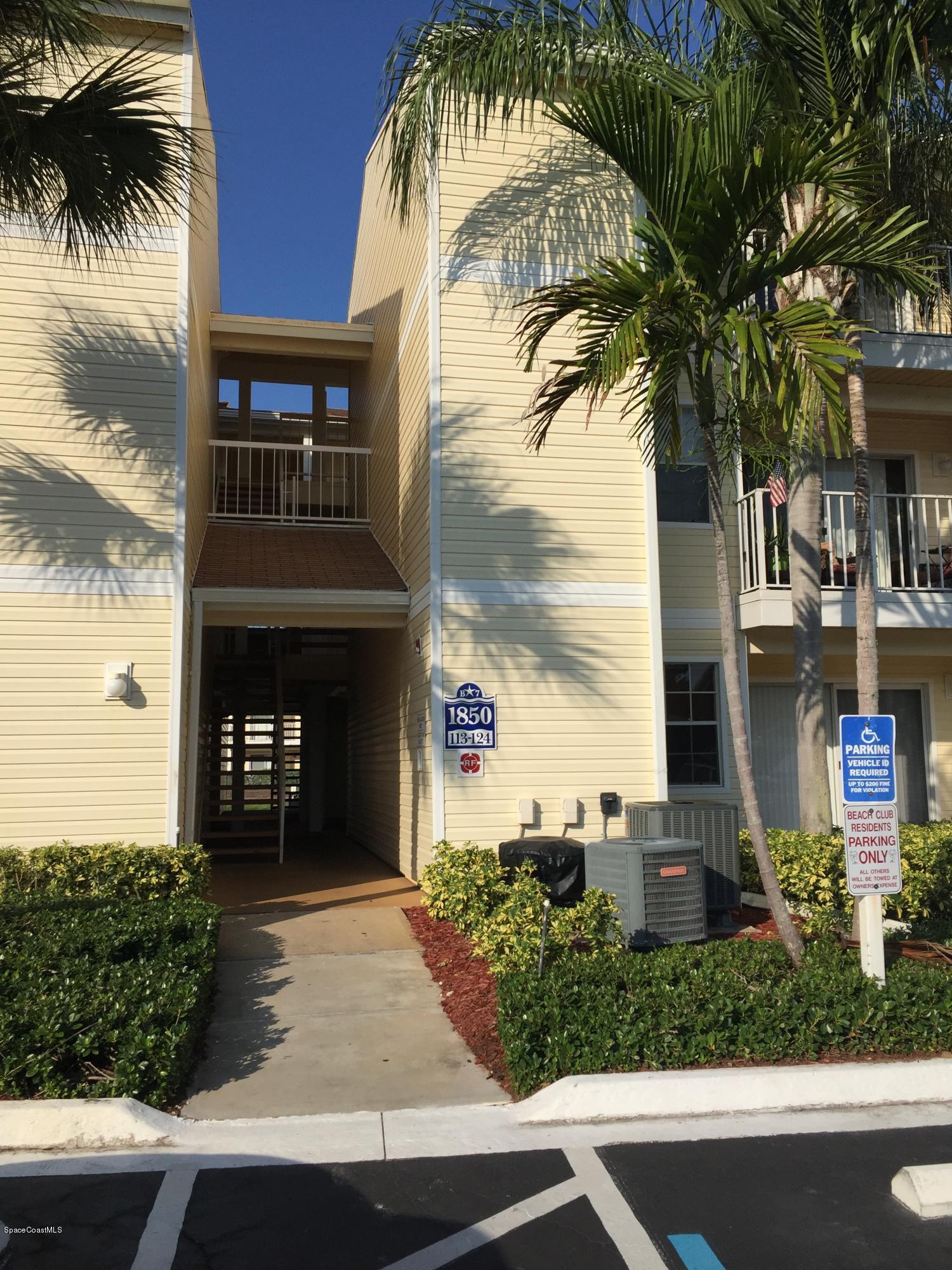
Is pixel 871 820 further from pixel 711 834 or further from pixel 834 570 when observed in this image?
pixel 834 570

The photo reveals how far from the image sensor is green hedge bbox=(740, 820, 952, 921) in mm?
8430

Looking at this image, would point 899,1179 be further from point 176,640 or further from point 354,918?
point 176,640

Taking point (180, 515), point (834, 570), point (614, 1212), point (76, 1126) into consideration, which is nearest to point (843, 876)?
point (834, 570)

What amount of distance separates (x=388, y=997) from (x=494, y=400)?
5.93 m

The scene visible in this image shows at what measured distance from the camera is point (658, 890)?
736cm

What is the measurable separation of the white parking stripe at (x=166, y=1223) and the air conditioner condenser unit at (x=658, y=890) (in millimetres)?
3829

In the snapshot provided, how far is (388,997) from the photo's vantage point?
700 centimetres

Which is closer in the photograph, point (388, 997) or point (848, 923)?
point (388, 997)

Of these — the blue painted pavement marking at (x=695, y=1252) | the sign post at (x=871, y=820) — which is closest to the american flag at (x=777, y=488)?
the sign post at (x=871, y=820)

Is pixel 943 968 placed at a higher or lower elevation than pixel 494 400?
lower

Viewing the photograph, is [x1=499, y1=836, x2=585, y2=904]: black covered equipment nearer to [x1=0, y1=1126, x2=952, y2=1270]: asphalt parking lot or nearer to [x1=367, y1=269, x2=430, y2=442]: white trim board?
[x1=0, y1=1126, x2=952, y2=1270]: asphalt parking lot

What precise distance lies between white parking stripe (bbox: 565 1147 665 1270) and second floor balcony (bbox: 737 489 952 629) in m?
7.12

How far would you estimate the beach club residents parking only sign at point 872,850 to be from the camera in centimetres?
592

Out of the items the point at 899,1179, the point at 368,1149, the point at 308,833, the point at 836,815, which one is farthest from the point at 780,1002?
the point at 308,833
